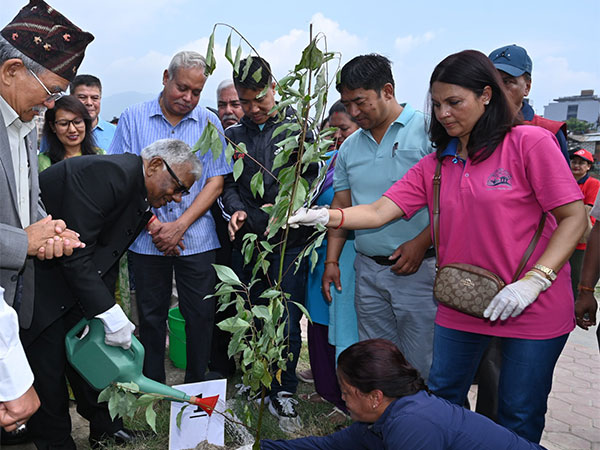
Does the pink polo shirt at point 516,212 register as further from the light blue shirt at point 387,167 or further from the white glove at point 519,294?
the light blue shirt at point 387,167

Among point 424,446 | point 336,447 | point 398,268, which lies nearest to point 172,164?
point 398,268

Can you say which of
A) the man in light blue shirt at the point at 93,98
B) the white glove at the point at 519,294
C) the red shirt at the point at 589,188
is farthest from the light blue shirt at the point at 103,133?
the red shirt at the point at 589,188

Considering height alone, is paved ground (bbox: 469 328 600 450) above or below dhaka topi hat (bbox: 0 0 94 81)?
below

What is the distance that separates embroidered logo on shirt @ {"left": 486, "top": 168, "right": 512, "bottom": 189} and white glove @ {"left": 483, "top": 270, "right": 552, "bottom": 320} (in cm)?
31

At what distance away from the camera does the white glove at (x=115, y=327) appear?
2074mm

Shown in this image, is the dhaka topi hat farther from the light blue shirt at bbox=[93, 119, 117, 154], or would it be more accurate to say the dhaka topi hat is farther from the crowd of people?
the light blue shirt at bbox=[93, 119, 117, 154]

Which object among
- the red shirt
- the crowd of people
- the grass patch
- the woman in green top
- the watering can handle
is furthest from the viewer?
the red shirt

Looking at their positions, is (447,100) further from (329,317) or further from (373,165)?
(329,317)

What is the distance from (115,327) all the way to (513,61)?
7.26 ft

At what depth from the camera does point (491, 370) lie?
2557 millimetres

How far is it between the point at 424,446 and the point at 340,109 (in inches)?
114

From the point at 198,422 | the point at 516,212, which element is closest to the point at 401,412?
the point at 516,212

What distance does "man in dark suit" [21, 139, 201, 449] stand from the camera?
6.96 feet

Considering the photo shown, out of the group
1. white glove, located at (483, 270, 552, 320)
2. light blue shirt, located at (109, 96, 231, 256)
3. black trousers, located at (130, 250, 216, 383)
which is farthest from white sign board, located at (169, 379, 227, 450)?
white glove, located at (483, 270, 552, 320)
